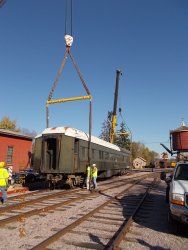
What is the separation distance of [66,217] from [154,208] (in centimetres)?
420

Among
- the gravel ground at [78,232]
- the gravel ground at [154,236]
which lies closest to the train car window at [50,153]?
the gravel ground at [78,232]

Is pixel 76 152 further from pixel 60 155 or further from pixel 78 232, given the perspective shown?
pixel 78 232

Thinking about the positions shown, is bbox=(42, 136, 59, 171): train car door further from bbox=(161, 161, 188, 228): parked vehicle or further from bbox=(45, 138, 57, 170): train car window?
bbox=(161, 161, 188, 228): parked vehicle

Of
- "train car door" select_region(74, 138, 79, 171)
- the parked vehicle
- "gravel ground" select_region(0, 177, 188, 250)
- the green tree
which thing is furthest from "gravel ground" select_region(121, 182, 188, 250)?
the green tree

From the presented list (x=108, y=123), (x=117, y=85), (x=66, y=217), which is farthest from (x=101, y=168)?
(x=108, y=123)

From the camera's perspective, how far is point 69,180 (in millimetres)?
16828

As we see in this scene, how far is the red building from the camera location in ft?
78.2

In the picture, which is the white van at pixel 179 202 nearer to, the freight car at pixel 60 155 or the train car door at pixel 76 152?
the freight car at pixel 60 155

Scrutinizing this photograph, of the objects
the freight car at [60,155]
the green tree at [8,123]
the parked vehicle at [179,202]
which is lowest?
the parked vehicle at [179,202]

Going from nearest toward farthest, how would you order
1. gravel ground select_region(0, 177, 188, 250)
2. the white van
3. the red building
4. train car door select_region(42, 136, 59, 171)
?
1. gravel ground select_region(0, 177, 188, 250)
2. the white van
3. train car door select_region(42, 136, 59, 171)
4. the red building

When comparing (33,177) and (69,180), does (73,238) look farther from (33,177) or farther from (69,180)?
(33,177)

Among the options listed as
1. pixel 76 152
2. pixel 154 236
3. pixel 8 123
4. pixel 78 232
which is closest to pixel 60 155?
pixel 76 152

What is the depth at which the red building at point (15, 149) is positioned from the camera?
78.2 ft

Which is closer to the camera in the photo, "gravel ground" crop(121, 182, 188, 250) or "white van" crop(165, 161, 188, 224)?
"gravel ground" crop(121, 182, 188, 250)
